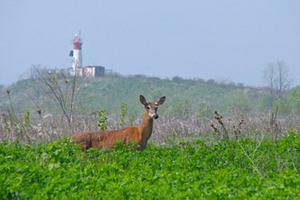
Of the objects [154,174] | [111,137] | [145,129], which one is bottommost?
[111,137]

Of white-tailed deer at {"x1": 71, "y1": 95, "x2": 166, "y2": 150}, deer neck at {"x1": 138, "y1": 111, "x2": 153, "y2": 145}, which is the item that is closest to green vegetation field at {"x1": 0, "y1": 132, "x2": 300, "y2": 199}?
white-tailed deer at {"x1": 71, "y1": 95, "x2": 166, "y2": 150}

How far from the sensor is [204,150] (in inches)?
535

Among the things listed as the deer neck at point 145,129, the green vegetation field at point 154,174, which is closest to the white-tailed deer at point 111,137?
the deer neck at point 145,129

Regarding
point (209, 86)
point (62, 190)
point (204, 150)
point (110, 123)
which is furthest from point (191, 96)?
point (62, 190)

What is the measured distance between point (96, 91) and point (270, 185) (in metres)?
56.9

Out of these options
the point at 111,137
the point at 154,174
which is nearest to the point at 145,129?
the point at 111,137

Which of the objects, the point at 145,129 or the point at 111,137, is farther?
the point at 145,129

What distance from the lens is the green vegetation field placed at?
8.73 metres

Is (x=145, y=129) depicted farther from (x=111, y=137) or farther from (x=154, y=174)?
(x=154, y=174)

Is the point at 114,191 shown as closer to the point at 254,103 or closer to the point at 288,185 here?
the point at 288,185

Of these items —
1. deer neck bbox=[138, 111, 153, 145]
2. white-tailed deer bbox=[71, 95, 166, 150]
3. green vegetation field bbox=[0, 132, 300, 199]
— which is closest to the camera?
green vegetation field bbox=[0, 132, 300, 199]

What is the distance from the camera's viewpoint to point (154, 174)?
34.2 ft

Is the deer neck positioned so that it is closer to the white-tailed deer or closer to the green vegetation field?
the white-tailed deer

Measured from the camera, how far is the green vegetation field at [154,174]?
8734 mm
